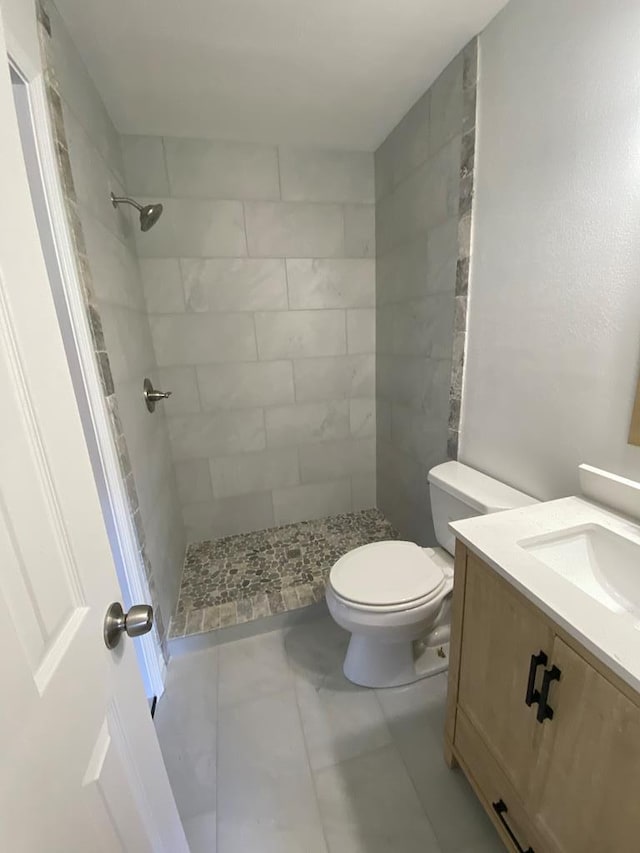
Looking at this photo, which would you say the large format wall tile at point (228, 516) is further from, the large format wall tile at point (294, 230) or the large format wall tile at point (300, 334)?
the large format wall tile at point (294, 230)

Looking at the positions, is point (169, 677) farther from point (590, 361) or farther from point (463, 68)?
point (463, 68)

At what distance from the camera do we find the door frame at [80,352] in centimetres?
91

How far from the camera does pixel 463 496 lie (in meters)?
1.33

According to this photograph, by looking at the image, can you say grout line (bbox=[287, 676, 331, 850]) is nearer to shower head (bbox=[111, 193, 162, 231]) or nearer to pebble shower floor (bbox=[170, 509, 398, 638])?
pebble shower floor (bbox=[170, 509, 398, 638])

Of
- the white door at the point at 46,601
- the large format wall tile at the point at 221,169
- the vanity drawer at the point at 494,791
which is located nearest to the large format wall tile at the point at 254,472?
the large format wall tile at the point at 221,169

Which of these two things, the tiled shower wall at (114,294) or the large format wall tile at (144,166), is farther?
the large format wall tile at (144,166)

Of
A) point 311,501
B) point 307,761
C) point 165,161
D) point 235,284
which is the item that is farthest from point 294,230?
point 307,761

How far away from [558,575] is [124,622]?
826mm

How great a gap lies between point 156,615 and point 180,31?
6.59 ft

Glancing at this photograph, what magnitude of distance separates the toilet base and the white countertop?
74 cm

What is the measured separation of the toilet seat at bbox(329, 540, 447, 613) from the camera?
125cm

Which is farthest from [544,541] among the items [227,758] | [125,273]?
[125,273]

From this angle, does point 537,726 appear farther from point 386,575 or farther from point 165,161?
point 165,161

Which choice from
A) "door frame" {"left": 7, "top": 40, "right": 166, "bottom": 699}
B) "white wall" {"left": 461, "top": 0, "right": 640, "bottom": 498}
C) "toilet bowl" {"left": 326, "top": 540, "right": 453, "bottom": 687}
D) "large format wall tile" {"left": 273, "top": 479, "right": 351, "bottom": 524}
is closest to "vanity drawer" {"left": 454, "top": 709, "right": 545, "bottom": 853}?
"toilet bowl" {"left": 326, "top": 540, "right": 453, "bottom": 687}
